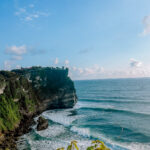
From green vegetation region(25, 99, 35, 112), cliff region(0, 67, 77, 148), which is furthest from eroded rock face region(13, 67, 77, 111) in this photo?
green vegetation region(25, 99, 35, 112)

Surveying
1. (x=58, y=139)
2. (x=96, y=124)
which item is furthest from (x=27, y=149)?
(x=96, y=124)

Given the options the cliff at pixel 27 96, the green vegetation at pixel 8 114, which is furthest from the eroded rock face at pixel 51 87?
the green vegetation at pixel 8 114

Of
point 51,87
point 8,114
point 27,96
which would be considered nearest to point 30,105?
point 27,96

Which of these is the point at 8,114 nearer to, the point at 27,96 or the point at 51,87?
the point at 27,96

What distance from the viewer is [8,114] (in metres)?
30.1

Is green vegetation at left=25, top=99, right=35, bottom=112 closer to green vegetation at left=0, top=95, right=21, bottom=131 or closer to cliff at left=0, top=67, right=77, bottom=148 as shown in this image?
cliff at left=0, top=67, right=77, bottom=148

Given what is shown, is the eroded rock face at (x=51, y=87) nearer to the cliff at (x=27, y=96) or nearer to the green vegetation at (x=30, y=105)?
the cliff at (x=27, y=96)

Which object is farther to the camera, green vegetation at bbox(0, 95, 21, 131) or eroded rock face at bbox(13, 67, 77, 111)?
eroded rock face at bbox(13, 67, 77, 111)

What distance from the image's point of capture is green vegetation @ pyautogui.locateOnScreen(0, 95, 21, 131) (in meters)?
28.0

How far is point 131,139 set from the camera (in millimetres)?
25312

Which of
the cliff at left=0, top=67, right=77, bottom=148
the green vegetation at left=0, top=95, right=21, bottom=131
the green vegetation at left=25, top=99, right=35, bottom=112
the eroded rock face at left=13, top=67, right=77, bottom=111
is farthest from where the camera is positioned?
the eroded rock face at left=13, top=67, right=77, bottom=111

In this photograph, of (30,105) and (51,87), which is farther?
(51,87)

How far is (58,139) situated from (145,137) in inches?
718

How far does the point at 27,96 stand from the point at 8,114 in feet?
37.4
